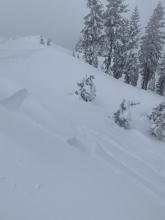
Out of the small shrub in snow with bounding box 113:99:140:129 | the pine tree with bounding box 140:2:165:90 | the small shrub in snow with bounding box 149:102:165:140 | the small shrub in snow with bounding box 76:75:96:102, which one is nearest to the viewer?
the small shrub in snow with bounding box 113:99:140:129

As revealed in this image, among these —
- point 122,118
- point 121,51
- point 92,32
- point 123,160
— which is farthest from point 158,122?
point 121,51

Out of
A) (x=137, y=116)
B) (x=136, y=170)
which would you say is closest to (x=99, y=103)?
(x=137, y=116)

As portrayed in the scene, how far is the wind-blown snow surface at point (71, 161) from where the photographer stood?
19.4 feet

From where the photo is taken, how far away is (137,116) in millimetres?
14586

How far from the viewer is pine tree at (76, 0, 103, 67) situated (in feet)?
94.8

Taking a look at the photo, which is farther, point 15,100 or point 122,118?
point 122,118

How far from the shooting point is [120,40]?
30.4m

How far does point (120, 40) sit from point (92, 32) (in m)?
3.30

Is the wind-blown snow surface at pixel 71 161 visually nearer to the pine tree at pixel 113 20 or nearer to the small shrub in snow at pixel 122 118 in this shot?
the small shrub in snow at pixel 122 118

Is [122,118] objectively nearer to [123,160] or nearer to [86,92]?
[86,92]

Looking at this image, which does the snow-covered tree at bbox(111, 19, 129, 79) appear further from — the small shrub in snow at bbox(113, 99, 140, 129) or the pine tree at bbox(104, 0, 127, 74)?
the small shrub in snow at bbox(113, 99, 140, 129)

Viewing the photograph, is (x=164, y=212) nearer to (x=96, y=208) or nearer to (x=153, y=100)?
(x=96, y=208)

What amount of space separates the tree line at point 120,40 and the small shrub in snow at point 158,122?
17.5 metres

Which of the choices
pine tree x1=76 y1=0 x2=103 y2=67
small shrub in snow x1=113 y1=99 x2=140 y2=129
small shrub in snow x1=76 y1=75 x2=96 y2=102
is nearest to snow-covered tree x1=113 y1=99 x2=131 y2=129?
small shrub in snow x1=113 y1=99 x2=140 y2=129
